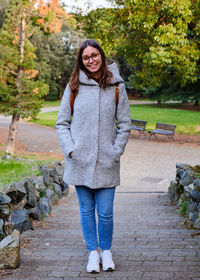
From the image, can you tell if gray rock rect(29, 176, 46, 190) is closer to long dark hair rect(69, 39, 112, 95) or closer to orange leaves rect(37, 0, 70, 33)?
long dark hair rect(69, 39, 112, 95)

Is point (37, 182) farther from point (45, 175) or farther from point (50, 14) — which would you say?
point (50, 14)

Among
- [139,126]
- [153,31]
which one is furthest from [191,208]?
[139,126]

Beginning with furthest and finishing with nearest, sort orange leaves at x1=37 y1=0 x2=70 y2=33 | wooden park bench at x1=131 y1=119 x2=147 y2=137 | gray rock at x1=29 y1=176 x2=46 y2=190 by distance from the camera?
wooden park bench at x1=131 y1=119 x2=147 y2=137 → orange leaves at x1=37 y1=0 x2=70 y2=33 → gray rock at x1=29 y1=176 x2=46 y2=190

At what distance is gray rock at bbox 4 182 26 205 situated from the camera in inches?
186

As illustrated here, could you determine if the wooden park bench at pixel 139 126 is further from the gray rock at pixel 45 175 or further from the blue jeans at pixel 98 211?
the blue jeans at pixel 98 211

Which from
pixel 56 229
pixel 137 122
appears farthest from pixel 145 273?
pixel 137 122

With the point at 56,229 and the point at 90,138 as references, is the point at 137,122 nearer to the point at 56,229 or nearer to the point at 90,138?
the point at 56,229

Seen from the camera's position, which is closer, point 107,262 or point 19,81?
point 107,262

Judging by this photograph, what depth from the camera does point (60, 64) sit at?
164 feet

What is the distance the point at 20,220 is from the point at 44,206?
1.19m

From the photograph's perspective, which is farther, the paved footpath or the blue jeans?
the blue jeans

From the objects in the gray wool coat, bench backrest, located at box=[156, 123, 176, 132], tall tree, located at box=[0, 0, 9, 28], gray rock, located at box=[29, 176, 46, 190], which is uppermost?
tall tree, located at box=[0, 0, 9, 28]

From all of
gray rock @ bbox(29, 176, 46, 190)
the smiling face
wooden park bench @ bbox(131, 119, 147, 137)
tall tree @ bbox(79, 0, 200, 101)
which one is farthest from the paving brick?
wooden park bench @ bbox(131, 119, 147, 137)

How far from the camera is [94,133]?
325cm
